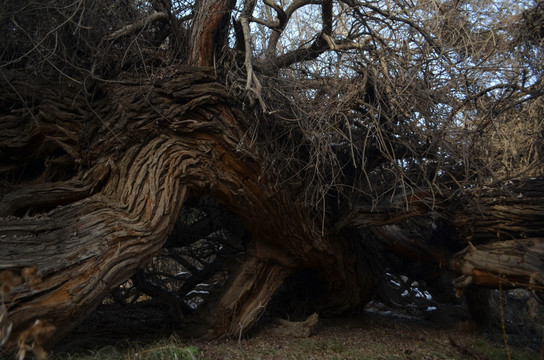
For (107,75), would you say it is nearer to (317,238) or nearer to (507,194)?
(317,238)

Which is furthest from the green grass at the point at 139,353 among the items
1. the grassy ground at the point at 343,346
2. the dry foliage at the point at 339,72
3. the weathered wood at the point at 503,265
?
the weathered wood at the point at 503,265

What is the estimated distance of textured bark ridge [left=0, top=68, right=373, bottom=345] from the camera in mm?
4344

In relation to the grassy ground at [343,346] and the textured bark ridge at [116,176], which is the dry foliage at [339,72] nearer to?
the textured bark ridge at [116,176]

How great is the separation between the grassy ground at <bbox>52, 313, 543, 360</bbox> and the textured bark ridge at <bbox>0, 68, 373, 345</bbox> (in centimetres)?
49

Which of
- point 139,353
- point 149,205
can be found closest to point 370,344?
point 139,353

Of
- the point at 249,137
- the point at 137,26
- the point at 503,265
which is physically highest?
the point at 137,26

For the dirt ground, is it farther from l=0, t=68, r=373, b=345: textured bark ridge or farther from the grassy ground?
l=0, t=68, r=373, b=345: textured bark ridge

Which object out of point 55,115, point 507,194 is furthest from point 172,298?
point 507,194

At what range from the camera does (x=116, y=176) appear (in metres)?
5.07

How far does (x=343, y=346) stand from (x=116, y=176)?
3.11 meters

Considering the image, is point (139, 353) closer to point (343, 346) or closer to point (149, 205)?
point (149, 205)

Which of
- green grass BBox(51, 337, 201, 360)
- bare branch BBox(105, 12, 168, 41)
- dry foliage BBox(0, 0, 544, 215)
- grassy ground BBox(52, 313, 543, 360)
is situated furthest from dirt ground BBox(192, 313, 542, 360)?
bare branch BBox(105, 12, 168, 41)

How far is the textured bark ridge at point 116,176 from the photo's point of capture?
14.3 feet

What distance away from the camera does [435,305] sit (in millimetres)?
8734
